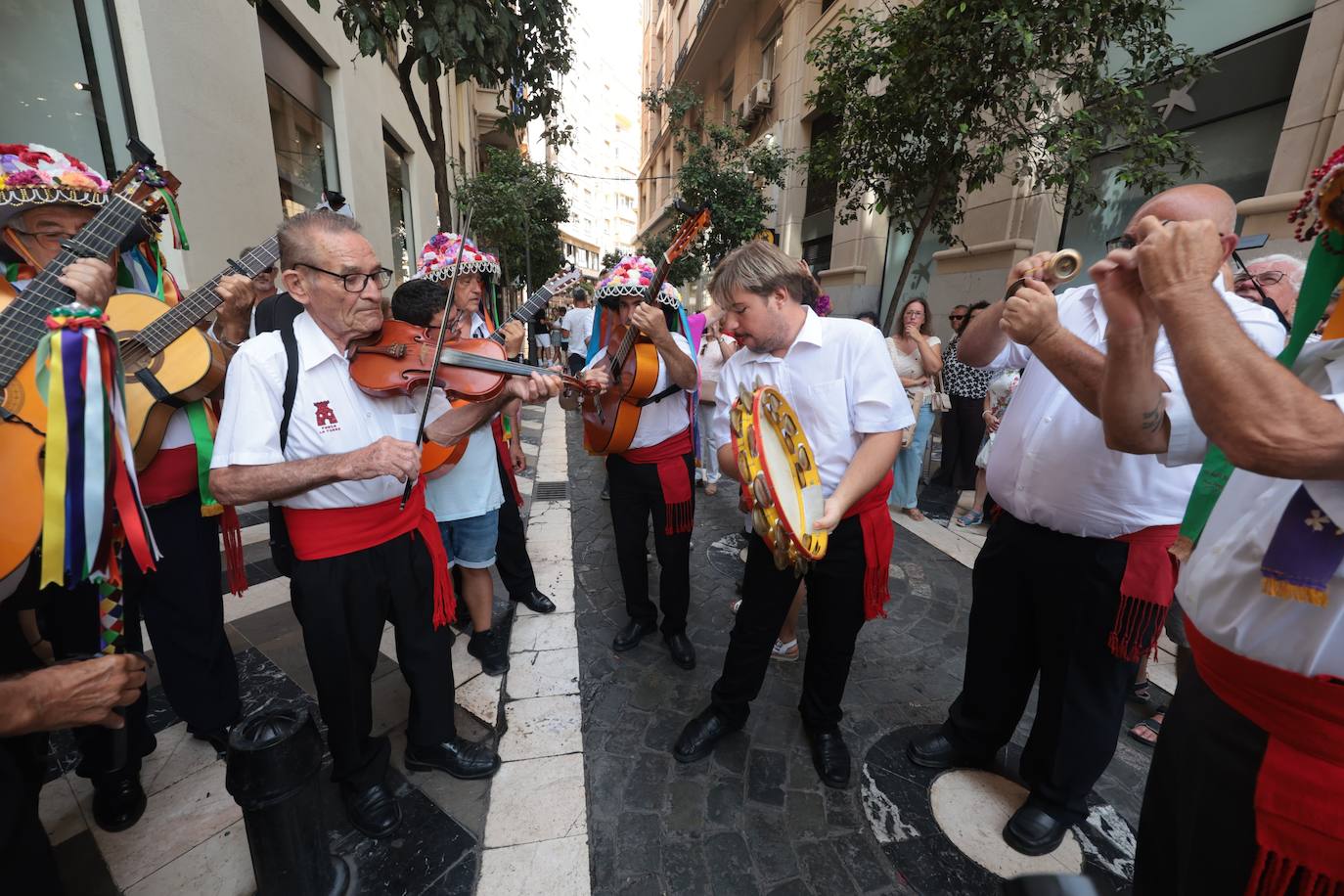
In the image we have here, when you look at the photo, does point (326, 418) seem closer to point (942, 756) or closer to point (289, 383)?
point (289, 383)

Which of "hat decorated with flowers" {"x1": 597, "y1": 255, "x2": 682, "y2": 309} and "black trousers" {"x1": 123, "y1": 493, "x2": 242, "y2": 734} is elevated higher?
"hat decorated with flowers" {"x1": 597, "y1": 255, "x2": 682, "y2": 309}

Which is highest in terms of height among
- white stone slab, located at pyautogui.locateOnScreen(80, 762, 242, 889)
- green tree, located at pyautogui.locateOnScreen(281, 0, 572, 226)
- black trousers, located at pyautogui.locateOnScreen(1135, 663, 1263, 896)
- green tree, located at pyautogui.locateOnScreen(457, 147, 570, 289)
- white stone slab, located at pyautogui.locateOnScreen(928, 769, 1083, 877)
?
green tree, located at pyautogui.locateOnScreen(457, 147, 570, 289)

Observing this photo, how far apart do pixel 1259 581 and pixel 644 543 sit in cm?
270

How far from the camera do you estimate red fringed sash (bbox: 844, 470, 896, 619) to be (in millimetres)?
2279

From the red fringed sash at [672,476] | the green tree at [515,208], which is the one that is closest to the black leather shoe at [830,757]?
the red fringed sash at [672,476]

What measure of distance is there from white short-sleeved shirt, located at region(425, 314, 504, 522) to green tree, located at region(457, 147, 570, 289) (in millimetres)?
5739

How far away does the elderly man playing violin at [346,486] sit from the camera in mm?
1735

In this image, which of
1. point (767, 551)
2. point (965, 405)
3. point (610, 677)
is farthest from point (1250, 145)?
point (610, 677)

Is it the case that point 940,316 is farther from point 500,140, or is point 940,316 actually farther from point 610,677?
point 500,140

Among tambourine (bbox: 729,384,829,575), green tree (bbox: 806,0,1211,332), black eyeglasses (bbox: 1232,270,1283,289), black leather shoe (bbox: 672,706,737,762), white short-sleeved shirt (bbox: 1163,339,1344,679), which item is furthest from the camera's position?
green tree (bbox: 806,0,1211,332)

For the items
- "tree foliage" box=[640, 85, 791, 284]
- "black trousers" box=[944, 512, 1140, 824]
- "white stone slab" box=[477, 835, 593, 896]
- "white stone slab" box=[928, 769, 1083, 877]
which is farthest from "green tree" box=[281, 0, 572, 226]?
"tree foliage" box=[640, 85, 791, 284]

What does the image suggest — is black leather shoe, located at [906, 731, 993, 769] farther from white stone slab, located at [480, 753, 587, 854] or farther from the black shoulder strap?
the black shoulder strap

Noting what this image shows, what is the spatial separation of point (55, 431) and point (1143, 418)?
2.52 m

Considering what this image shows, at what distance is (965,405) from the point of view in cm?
612
